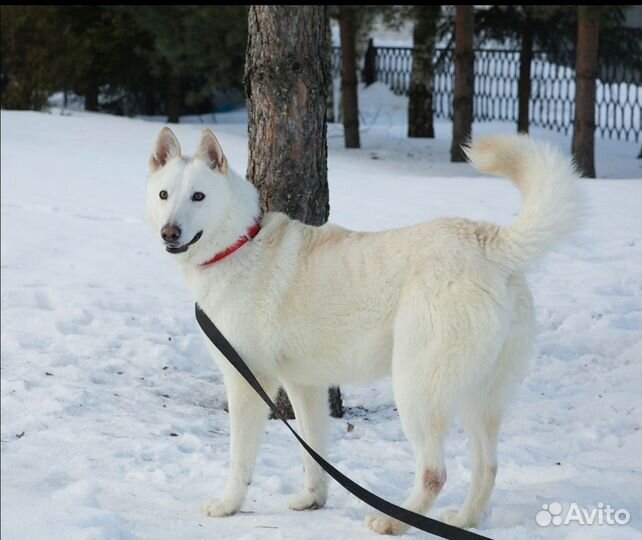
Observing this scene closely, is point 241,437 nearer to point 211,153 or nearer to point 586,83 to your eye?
point 211,153

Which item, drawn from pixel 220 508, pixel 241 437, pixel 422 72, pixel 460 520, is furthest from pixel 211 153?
pixel 422 72

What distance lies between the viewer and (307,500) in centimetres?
394

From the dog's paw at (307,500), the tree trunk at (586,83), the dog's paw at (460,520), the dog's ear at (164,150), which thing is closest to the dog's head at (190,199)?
the dog's ear at (164,150)

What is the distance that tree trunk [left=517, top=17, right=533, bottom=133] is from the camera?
1423cm

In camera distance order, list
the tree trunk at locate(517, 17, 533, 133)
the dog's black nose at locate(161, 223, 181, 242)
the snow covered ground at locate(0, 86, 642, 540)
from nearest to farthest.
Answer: the dog's black nose at locate(161, 223, 181, 242), the snow covered ground at locate(0, 86, 642, 540), the tree trunk at locate(517, 17, 533, 133)

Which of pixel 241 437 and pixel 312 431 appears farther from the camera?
pixel 312 431

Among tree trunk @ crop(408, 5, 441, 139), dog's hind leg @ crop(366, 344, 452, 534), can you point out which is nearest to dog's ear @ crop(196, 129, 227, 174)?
dog's hind leg @ crop(366, 344, 452, 534)

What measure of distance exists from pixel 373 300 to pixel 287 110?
5.69 feet

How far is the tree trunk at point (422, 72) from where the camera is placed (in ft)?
45.8

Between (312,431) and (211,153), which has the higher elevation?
(211,153)

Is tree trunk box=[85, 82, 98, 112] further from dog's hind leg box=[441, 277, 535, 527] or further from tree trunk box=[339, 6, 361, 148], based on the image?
dog's hind leg box=[441, 277, 535, 527]

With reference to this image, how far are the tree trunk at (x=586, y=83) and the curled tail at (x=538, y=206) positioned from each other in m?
7.28

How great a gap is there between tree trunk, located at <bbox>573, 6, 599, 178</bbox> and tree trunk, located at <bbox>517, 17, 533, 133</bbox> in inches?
95.8

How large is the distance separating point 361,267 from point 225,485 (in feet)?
3.50
